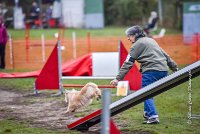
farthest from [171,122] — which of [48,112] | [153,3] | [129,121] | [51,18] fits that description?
[153,3]

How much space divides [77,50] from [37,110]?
11565 millimetres

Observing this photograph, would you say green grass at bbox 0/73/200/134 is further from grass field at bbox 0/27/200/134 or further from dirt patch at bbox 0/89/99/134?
dirt patch at bbox 0/89/99/134

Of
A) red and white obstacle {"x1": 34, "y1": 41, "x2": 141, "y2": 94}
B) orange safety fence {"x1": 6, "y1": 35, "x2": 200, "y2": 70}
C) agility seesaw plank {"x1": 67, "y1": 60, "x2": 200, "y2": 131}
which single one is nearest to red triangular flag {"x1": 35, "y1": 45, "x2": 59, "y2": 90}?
red and white obstacle {"x1": 34, "y1": 41, "x2": 141, "y2": 94}

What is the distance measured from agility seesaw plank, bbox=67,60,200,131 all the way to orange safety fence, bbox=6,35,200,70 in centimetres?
971

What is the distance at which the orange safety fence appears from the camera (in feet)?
57.8

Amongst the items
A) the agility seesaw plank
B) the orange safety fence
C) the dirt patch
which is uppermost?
the agility seesaw plank

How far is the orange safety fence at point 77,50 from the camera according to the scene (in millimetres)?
17625

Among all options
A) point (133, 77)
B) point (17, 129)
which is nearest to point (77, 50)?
point (133, 77)

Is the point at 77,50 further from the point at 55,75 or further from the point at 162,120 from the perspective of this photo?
the point at 162,120

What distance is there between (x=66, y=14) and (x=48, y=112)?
3122cm

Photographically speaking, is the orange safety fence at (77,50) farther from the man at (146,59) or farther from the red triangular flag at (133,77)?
the man at (146,59)

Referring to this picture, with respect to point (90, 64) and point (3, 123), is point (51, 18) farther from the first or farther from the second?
point (3, 123)

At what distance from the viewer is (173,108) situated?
9.12 m

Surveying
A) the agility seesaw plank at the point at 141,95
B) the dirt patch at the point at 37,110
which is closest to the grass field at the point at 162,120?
the dirt patch at the point at 37,110
